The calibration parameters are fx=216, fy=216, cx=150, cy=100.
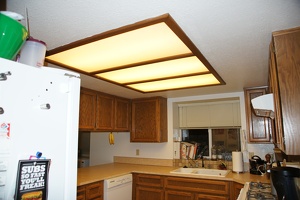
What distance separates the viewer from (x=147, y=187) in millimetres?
3414

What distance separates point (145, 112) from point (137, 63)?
80.5 inches

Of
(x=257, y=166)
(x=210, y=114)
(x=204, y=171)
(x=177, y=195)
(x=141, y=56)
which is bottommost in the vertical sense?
(x=177, y=195)

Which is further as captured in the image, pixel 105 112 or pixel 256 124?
pixel 105 112

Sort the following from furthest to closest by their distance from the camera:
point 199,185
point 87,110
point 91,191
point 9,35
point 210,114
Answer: point 210,114
point 87,110
point 199,185
point 91,191
point 9,35

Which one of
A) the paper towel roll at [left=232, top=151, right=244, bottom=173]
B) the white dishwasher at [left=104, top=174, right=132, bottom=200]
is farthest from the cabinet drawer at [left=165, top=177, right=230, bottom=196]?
the white dishwasher at [left=104, top=174, right=132, bottom=200]

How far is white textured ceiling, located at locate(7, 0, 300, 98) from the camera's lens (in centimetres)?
120

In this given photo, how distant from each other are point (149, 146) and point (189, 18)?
125 inches

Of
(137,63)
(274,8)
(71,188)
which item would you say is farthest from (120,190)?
(274,8)

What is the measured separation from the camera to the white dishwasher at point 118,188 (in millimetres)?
2945

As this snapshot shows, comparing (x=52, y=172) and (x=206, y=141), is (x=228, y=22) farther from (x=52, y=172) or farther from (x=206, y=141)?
(x=206, y=141)

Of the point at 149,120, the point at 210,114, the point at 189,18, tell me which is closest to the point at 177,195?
the point at 149,120

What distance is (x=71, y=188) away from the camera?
36.2 inches

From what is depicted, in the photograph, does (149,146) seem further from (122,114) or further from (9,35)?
(9,35)

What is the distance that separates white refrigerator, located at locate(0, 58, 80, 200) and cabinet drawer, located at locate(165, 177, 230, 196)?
245 centimetres
